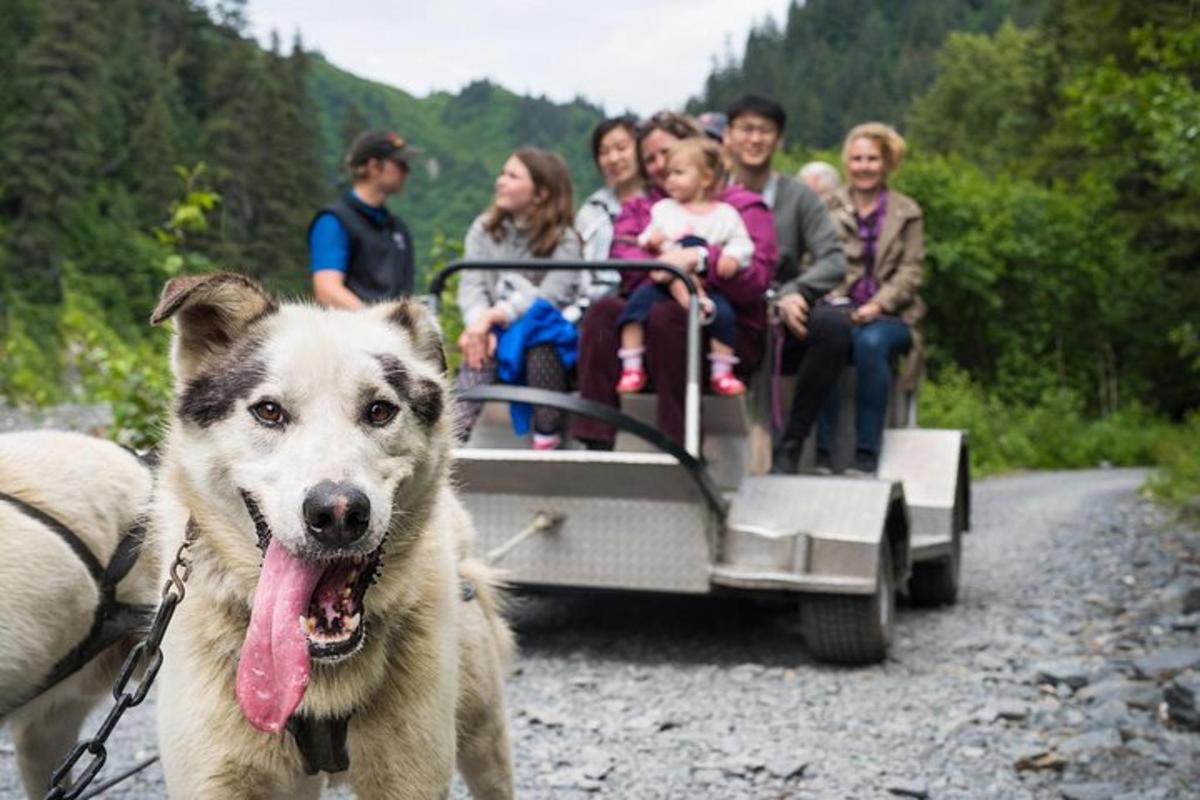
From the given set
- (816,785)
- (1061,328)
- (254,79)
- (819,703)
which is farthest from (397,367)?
(254,79)

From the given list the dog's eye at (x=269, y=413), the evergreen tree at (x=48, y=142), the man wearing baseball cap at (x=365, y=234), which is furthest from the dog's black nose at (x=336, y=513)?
the evergreen tree at (x=48, y=142)

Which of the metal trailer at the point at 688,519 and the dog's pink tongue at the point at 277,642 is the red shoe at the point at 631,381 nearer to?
the metal trailer at the point at 688,519

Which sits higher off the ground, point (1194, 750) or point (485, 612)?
point (485, 612)

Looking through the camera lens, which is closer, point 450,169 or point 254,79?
point 254,79

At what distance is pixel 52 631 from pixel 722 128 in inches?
262

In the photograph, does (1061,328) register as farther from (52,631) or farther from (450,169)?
(450,169)

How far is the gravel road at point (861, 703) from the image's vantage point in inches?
191

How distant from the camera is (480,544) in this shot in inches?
257

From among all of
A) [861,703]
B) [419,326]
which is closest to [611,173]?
[861,703]

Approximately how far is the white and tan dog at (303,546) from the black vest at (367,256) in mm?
4566

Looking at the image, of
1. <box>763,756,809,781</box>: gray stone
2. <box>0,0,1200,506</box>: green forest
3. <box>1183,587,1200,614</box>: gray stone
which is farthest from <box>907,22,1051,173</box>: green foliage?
<box>763,756,809,781</box>: gray stone

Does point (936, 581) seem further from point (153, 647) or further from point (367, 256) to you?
point (153, 647)

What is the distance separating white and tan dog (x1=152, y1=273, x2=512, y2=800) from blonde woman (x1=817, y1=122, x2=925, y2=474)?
187 inches

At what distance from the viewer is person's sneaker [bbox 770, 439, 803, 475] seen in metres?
→ 7.34
